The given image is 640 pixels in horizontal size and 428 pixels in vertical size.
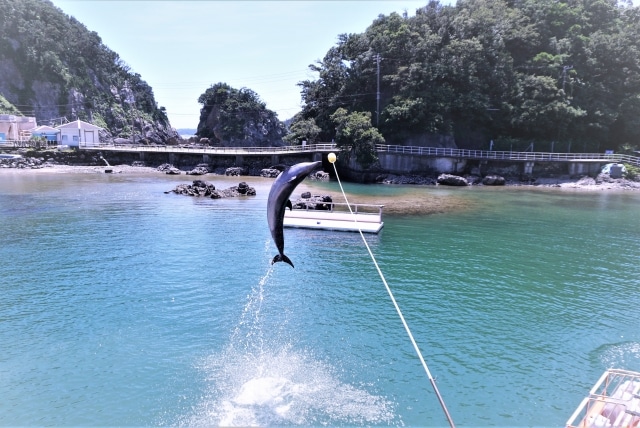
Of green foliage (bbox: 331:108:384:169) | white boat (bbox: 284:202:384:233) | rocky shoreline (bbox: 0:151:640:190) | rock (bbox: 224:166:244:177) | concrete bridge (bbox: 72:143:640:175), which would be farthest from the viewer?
rock (bbox: 224:166:244:177)

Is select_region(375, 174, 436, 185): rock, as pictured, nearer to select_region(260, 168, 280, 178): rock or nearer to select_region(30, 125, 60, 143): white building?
select_region(260, 168, 280, 178): rock

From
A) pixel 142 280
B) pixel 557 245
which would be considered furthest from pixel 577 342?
pixel 142 280

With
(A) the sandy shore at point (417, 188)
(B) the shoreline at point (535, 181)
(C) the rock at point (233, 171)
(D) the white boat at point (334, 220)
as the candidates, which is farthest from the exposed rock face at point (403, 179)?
(D) the white boat at point (334, 220)

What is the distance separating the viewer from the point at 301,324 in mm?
14156

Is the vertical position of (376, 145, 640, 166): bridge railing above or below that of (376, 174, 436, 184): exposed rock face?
above

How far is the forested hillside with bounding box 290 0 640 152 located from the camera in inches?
2288

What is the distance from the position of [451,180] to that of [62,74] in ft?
260

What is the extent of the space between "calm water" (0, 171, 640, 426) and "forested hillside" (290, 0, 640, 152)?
35266 mm

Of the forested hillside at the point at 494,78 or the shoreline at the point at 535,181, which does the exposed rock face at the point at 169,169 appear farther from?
the forested hillside at the point at 494,78

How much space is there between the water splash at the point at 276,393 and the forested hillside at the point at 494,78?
49.5 meters

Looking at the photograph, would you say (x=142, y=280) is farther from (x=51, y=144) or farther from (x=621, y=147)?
(x=621, y=147)

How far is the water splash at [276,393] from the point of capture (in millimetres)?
9453

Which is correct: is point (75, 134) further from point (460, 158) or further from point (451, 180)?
point (460, 158)

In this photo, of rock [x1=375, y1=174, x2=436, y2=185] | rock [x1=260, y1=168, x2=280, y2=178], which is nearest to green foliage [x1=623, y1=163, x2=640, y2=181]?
rock [x1=375, y1=174, x2=436, y2=185]
